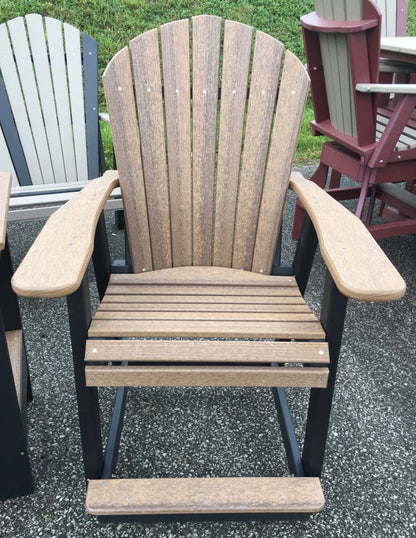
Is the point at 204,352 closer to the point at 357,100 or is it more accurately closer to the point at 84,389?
the point at 84,389

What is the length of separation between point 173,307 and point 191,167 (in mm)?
535

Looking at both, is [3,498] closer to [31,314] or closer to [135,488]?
[135,488]

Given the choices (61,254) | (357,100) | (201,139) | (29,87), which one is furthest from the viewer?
(29,87)

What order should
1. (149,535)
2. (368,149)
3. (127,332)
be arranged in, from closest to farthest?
(127,332)
(149,535)
(368,149)

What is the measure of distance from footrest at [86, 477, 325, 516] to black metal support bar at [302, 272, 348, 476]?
0.06 m

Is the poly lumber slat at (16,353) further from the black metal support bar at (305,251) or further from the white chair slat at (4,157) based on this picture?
the white chair slat at (4,157)

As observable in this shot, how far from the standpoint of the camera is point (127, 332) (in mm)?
1141

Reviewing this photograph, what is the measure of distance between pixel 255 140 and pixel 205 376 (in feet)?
2.67

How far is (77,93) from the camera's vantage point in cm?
A: 253

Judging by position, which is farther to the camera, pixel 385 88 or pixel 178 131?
pixel 385 88

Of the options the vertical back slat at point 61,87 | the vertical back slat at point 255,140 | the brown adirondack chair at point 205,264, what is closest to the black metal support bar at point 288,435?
the brown adirondack chair at point 205,264

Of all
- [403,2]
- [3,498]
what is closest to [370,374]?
[3,498]

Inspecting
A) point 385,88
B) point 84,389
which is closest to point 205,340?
point 84,389

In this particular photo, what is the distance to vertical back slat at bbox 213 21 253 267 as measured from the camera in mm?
1536
